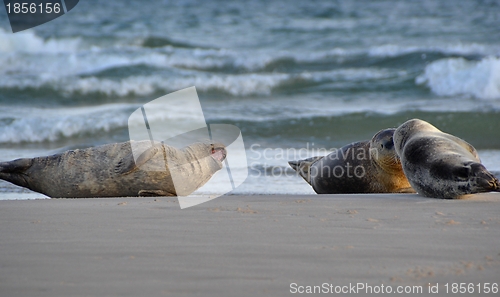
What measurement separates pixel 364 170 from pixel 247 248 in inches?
105

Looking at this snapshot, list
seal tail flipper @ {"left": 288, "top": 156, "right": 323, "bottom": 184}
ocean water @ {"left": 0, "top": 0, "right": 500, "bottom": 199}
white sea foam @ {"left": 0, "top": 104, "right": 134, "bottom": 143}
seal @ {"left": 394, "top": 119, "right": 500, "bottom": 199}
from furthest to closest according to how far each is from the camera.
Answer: white sea foam @ {"left": 0, "top": 104, "right": 134, "bottom": 143}, ocean water @ {"left": 0, "top": 0, "right": 500, "bottom": 199}, seal tail flipper @ {"left": 288, "top": 156, "right": 323, "bottom": 184}, seal @ {"left": 394, "top": 119, "right": 500, "bottom": 199}

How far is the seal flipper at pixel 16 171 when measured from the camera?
4.76 metres

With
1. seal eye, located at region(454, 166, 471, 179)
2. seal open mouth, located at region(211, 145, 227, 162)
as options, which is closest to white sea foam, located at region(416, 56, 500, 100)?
seal open mouth, located at region(211, 145, 227, 162)

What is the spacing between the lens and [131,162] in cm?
465

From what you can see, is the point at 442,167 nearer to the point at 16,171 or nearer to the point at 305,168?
the point at 305,168

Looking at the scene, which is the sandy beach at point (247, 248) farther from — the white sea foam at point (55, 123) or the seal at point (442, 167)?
the white sea foam at point (55, 123)

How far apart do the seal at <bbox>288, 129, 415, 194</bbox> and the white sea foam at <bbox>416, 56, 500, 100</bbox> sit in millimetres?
6371

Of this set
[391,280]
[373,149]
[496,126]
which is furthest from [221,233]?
[496,126]

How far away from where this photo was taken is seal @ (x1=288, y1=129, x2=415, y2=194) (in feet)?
15.3

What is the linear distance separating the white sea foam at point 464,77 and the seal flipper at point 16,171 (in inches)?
320

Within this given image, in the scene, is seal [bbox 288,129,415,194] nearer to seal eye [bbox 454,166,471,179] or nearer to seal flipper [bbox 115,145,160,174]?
seal eye [bbox 454,166,471,179]

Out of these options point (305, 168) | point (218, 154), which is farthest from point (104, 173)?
point (305, 168)

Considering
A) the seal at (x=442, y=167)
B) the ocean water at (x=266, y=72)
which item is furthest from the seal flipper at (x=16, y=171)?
the seal at (x=442, y=167)

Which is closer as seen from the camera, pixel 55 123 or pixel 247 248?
pixel 247 248
